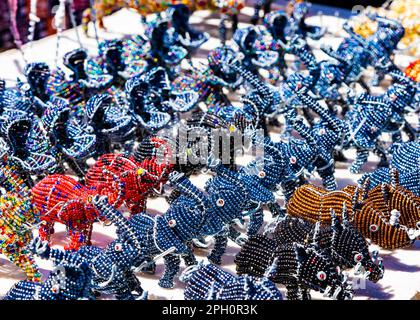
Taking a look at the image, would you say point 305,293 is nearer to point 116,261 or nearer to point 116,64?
point 116,261

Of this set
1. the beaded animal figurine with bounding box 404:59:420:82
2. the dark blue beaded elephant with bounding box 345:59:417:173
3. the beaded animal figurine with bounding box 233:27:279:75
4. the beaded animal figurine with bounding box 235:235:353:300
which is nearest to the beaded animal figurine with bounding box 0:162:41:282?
the beaded animal figurine with bounding box 235:235:353:300

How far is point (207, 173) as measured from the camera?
17.5 ft

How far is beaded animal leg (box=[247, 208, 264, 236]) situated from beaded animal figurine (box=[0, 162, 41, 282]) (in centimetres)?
108

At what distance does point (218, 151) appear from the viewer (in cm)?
459

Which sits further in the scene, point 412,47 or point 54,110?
point 412,47

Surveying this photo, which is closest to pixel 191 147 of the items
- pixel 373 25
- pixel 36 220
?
pixel 36 220

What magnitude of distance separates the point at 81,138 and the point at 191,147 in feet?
2.09

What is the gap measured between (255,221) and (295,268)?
720mm

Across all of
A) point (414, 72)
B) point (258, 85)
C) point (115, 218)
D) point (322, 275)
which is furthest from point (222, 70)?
point (322, 275)

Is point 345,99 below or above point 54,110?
below

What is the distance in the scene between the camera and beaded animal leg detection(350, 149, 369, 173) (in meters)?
5.29

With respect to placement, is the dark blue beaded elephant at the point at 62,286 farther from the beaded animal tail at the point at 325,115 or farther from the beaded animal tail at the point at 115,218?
the beaded animal tail at the point at 325,115

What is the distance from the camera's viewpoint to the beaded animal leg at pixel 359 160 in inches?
208

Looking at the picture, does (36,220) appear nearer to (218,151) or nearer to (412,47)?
(218,151)
